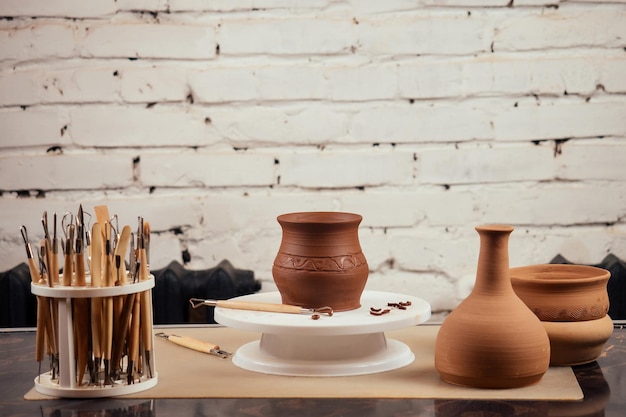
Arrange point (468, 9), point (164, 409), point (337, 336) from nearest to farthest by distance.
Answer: point (164, 409), point (337, 336), point (468, 9)

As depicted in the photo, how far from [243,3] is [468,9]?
48 cm

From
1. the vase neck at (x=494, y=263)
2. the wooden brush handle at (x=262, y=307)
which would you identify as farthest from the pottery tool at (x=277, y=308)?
the vase neck at (x=494, y=263)

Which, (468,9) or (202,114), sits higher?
(468,9)

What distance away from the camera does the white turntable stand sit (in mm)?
1109

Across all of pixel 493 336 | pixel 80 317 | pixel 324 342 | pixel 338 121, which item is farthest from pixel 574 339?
pixel 338 121

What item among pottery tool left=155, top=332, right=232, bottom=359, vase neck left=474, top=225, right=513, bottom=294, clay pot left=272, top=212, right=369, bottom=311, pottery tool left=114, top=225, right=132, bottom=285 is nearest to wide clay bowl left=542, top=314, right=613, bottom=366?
vase neck left=474, top=225, right=513, bottom=294

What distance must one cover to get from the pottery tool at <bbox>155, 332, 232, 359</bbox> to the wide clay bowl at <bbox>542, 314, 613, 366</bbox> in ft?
1.45

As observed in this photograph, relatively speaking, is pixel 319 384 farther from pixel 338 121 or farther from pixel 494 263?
pixel 338 121

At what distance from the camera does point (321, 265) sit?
119 centimetres

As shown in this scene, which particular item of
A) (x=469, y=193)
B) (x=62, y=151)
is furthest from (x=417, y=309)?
(x=62, y=151)

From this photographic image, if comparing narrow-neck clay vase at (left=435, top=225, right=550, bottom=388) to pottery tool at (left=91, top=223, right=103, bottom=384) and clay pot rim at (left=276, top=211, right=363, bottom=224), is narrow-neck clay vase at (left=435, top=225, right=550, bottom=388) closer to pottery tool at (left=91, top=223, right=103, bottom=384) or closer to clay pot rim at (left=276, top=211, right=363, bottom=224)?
clay pot rim at (left=276, top=211, right=363, bottom=224)

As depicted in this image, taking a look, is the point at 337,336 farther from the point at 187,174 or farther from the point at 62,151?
the point at 62,151

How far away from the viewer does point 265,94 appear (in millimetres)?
1909

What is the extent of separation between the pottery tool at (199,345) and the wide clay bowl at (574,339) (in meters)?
0.44
